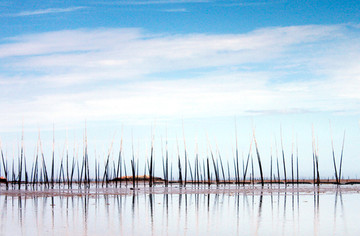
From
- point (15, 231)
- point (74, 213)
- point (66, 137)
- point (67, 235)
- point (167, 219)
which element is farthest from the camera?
point (66, 137)

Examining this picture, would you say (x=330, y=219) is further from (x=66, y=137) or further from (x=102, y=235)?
(x=66, y=137)

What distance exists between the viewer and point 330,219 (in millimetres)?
17125

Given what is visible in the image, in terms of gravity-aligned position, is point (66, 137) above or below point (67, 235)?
above

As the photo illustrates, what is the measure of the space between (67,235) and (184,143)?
123 feet

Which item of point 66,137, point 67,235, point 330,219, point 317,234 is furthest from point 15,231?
point 66,137

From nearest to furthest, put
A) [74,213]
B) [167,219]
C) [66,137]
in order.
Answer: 1. [167,219]
2. [74,213]
3. [66,137]

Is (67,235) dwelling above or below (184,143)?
below

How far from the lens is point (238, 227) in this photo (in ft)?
48.8

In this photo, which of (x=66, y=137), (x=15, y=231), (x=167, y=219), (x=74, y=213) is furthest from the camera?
(x=66, y=137)

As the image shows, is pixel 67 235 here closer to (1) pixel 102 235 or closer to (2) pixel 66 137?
(1) pixel 102 235

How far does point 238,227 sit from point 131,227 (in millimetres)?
3110

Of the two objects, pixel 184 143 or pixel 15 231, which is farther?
pixel 184 143

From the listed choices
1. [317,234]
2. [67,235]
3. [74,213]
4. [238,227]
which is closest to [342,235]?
[317,234]

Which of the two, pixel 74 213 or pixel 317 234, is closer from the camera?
pixel 317 234
